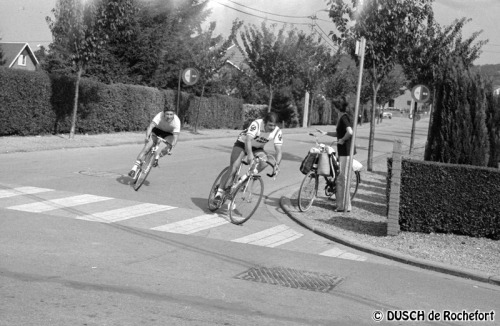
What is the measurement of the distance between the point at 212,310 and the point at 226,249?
266 cm

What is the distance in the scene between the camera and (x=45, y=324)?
4.77 m

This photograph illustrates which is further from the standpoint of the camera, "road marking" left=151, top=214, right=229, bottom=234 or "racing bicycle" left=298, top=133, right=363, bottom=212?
"racing bicycle" left=298, top=133, right=363, bottom=212

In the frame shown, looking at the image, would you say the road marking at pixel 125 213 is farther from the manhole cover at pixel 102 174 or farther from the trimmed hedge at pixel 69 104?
the trimmed hedge at pixel 69 104

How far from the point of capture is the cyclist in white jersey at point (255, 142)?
33.1 feet

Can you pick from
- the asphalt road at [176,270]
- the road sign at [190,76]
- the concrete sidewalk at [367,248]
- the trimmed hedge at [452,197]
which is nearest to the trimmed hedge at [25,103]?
the road sign at [190,76]

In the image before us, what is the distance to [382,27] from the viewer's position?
696 inches

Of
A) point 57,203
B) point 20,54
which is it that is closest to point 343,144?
point 57,203

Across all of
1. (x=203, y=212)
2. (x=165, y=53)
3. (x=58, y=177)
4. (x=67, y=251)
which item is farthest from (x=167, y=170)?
(x=165, y=53)

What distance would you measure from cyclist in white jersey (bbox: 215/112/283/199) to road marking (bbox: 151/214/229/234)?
17.2 inches

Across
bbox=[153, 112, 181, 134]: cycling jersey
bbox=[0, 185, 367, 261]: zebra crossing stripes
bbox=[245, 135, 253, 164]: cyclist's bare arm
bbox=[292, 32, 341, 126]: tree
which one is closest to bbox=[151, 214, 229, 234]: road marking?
bbox=[0, 185, 367, 261]: zebra crossing stripes

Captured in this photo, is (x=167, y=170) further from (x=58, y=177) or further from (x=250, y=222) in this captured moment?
(x=250, y=222)

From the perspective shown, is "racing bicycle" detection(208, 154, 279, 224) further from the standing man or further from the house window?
the house window

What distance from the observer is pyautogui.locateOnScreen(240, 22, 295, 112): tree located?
3975cm

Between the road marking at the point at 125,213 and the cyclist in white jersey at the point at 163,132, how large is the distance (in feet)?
5.78
